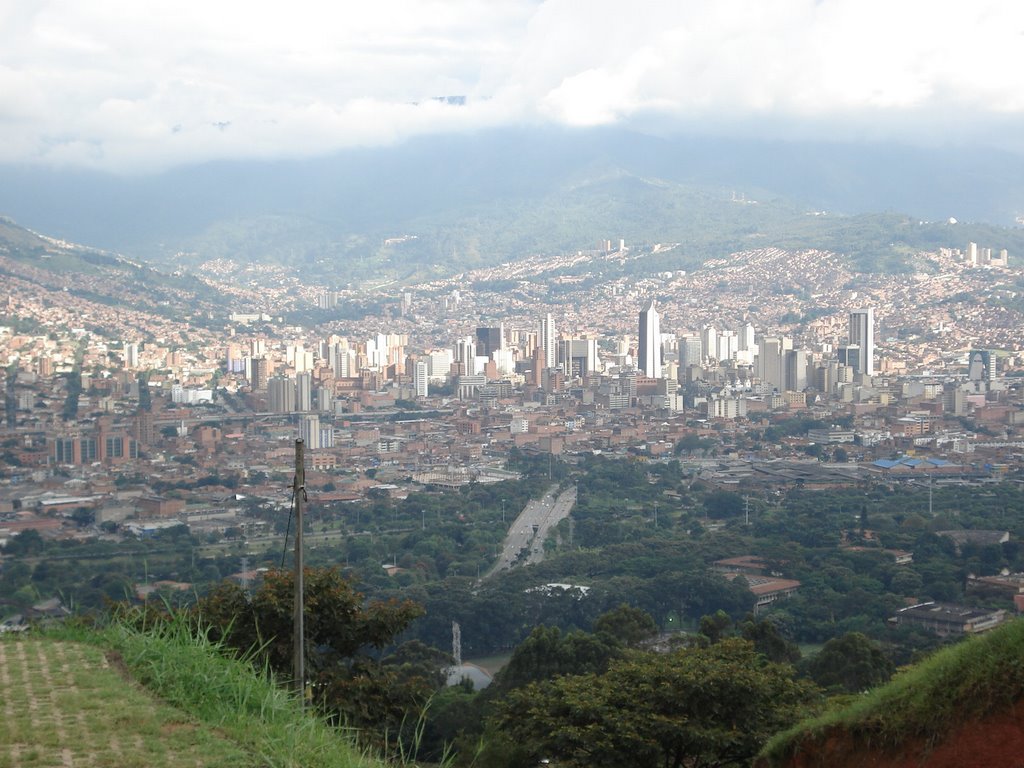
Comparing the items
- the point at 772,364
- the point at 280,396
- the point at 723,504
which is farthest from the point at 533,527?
the point at 772,364

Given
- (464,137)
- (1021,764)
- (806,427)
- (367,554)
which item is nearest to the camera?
(1021,764)

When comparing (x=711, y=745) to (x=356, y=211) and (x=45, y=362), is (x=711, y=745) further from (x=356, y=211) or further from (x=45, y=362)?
(x=356, y=211)

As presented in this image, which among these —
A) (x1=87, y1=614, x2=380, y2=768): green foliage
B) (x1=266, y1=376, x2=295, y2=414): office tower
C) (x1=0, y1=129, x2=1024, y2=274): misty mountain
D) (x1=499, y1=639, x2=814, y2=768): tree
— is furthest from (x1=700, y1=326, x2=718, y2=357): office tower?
(x1=87, y1=614, x2=380, y2=768): green foliage

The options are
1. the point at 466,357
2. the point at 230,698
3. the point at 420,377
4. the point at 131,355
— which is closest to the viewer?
the point at 230,698

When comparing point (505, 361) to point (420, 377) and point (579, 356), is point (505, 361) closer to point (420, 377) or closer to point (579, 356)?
point (579, 356)

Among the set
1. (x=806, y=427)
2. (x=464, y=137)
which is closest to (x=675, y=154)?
(x=464, y=137)

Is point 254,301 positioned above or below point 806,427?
above

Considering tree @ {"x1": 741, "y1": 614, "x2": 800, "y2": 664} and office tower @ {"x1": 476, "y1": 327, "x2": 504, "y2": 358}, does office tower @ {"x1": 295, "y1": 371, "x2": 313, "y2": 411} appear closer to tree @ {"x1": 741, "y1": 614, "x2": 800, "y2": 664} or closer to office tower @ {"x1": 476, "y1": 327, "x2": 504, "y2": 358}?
office tower @ {"x1": 476, "y1": 327, "x2": 504, "y2": 358}
